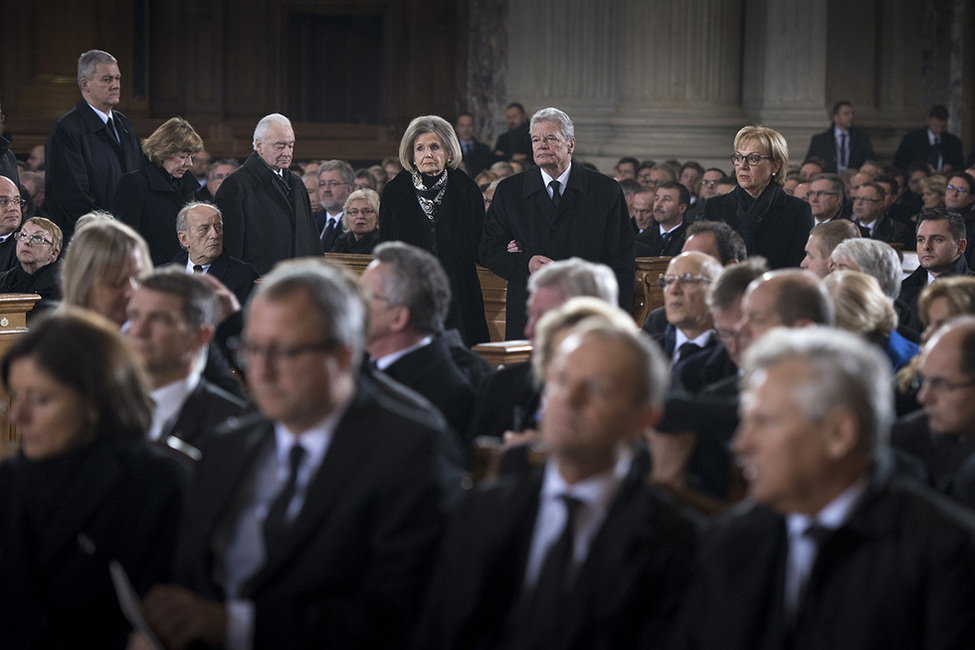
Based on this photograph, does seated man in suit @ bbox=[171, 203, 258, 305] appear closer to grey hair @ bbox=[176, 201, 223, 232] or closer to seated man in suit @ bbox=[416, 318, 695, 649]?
grey hair @ bbox=[176, 201, 223, 232]

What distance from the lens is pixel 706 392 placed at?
343 cm

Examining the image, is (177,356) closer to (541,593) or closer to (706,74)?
(541,593)

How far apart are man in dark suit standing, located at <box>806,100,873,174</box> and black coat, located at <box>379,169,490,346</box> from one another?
690 cm

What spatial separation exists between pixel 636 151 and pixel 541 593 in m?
10.8

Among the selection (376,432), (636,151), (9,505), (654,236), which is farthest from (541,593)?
(636,151)

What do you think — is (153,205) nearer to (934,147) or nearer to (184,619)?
(184,619)

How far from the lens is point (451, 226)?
21.6ft

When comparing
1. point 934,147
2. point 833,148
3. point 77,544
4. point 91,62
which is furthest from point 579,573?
point 934,147

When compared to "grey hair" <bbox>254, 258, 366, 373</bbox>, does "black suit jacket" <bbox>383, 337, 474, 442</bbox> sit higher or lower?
lower

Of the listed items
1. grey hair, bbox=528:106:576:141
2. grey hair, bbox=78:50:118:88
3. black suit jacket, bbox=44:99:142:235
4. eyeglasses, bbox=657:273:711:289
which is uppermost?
grey hair, bbox=78:50:118:88

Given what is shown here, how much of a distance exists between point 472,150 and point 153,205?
6.95 meters

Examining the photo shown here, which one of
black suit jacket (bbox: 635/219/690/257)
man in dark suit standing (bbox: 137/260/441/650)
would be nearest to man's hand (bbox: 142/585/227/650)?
man in dark suit standing (bbox: 137/260/441/650)

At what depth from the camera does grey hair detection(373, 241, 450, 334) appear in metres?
4.00

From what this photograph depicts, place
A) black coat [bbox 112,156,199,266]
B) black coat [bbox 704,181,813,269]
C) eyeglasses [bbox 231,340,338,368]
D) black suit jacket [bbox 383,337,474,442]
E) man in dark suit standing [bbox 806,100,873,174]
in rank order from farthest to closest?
man in dark suit standing [bbox 806,100,873,174], black coat [bbox 112,156,199,266], black coat [bbox 704,181,813,269], black suit jacket [bbox 383,337,474,442], eyeglasses [bbox 231,340,338,368]
